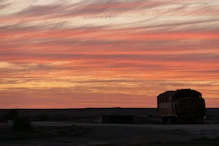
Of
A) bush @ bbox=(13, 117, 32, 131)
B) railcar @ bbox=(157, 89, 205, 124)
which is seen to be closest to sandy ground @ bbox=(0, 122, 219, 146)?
bush @ bbox=(13, 117, 32, 131)

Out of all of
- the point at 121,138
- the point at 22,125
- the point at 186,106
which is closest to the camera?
the point at 121,138

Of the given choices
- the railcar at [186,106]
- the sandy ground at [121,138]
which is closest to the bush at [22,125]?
the sandy ground at [121,138]

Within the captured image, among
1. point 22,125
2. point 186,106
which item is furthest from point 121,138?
point 186,106

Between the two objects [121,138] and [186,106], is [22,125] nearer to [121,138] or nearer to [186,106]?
[121,138]

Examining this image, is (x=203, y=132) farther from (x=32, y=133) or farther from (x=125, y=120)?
(x=125, y=120)

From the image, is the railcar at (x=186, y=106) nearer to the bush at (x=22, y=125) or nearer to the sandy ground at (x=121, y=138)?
the sandy ground at (x=121, y=138)

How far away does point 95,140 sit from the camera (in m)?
47.1

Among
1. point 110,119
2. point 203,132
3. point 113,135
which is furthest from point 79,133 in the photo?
point 110,119

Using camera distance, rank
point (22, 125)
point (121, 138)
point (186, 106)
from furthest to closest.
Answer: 1. point (186, 106)
2. point (22, 125)
3. point (121, 138)

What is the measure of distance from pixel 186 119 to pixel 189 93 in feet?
10.8

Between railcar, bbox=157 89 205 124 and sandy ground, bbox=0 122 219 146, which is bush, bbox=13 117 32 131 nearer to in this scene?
sandy ground, bbox=0 122 219 146

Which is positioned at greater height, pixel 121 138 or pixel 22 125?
pixel 22 125

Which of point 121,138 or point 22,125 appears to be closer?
point 121,138

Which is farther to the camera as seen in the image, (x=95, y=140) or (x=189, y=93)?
(x=189, y=93)
